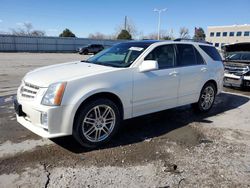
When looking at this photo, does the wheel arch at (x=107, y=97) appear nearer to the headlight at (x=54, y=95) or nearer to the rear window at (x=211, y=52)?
the headlight at (x=54, y=95)

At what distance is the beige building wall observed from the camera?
63162 millimetres

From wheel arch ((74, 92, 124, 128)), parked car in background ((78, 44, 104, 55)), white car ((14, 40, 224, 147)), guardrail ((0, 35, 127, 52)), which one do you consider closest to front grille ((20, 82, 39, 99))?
white car ((14, 40, 224, 147))

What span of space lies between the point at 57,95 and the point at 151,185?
1766 millimetres

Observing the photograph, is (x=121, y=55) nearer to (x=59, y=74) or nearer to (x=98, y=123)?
(x=59, y=74)

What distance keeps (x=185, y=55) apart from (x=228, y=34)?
228ft

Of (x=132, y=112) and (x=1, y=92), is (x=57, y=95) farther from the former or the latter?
(x=1, y=92)

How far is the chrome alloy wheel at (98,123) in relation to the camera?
3789 millimetres

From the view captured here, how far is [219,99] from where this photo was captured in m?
7.61

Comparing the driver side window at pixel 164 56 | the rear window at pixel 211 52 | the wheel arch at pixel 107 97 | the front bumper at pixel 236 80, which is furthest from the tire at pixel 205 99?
the front bumper at pixel 236 80

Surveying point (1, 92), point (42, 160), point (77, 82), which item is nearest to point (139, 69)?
point (77, 82)

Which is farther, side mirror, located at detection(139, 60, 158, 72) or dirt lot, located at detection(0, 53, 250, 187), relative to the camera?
side mirror, located at detection(139, 60, 158, 72)

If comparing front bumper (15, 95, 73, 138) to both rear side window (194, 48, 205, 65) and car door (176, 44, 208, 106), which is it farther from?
rear side window (194, 48, 205, 65)

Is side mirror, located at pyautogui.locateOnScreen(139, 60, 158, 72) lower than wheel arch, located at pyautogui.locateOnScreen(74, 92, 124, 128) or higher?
higher

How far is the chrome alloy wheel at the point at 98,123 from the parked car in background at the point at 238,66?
21.8 ft
